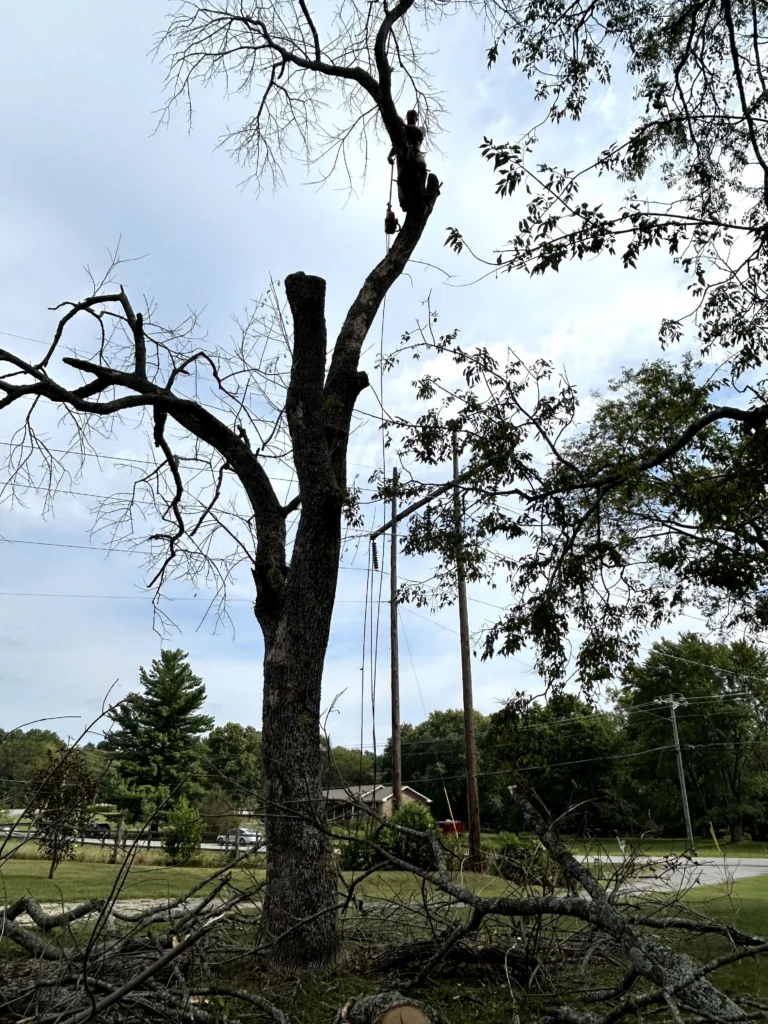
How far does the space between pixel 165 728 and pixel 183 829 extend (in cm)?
3670

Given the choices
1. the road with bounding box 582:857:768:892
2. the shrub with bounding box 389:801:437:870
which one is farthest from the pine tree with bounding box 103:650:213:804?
the road with bounding box 582:857:768:892

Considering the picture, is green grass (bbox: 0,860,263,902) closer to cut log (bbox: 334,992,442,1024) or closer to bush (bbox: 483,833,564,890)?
bush (bbox: 483,833,564,890)

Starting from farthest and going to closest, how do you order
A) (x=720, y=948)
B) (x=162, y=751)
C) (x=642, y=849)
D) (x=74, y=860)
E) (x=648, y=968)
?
(x=162, y=751), (x=74, y=860), (x=720, y=948), (x=642, y=849), (x=648, y=968)

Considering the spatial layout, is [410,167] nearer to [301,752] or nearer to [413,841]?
[301,752]

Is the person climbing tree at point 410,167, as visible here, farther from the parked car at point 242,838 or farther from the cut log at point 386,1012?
the cut log at point 386,1012

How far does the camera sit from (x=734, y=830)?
4559cm

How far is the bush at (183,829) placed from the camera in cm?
538

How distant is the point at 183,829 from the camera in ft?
24.3

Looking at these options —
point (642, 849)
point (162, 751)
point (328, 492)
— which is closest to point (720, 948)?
point (642, 849)

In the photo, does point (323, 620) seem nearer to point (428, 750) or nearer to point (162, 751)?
point (162, 751)

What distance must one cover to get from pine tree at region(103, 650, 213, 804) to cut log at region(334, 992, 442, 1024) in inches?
1368

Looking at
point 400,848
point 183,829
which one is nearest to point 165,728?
point 400,848

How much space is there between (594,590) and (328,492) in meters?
2.42

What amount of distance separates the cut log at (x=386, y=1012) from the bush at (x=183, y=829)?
4.03 feet
